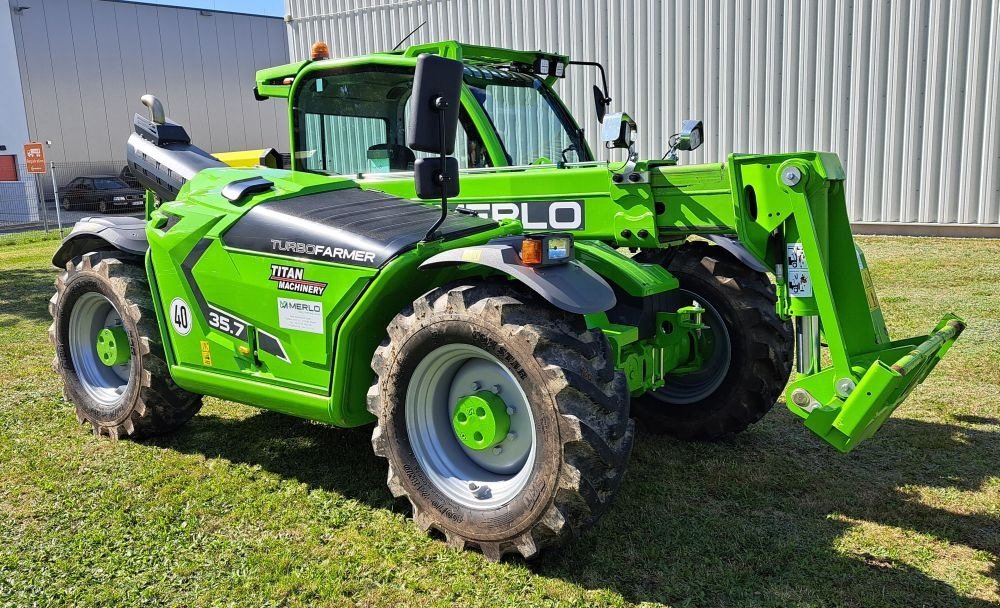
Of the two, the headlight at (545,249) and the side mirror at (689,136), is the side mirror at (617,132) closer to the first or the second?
the side mirror at (689,136)

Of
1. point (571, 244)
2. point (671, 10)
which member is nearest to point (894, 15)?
point (671, 10)

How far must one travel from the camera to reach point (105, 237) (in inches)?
191

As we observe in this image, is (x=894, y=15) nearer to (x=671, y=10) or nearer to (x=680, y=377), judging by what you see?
(x=671, y=10)

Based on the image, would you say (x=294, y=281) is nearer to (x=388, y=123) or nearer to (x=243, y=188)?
Result: (x=243, y=188)

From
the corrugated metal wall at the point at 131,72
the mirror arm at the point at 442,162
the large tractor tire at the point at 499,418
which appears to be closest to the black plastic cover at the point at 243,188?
the mirror arm at the point at 442,162

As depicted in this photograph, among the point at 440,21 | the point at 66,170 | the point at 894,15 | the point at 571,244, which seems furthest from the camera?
the point at 66,170

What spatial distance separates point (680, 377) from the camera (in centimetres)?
492

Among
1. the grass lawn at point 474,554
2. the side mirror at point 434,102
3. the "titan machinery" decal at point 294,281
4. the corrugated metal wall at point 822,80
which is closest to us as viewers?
the side mirror at point 434,102

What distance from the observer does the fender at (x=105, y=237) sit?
189 inches

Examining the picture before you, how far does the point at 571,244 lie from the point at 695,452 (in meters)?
1.76

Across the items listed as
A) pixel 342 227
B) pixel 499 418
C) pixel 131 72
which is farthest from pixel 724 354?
pixel 131 72

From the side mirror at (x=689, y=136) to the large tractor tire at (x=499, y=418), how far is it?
139 centimetres

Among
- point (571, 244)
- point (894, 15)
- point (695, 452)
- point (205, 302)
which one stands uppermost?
point (894, 15)

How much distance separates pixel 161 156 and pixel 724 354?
343 centimetres
